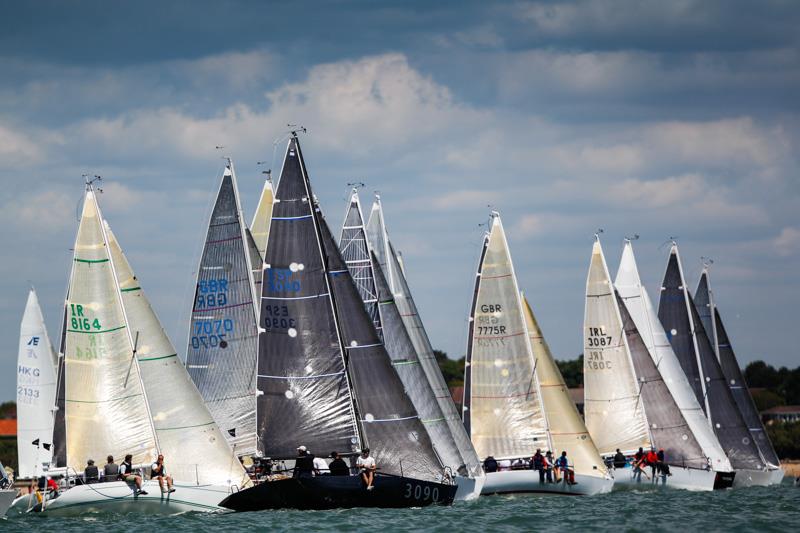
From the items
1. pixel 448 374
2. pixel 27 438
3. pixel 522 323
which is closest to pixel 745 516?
pixel 522 323

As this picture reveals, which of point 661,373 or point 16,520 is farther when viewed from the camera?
point 661,373

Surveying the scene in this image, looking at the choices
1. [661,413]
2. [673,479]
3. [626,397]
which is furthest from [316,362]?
[661,413]

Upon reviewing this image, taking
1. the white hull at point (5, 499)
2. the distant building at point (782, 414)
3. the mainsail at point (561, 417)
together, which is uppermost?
the distant building at point (782, 414)

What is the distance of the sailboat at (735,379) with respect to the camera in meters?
57.1

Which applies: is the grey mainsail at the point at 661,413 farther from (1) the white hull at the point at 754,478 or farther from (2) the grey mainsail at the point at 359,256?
(2) the grey mainsail at the point at 359,256

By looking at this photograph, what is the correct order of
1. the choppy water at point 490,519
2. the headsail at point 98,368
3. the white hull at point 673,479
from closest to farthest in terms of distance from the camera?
the choppy water at point 490,519 → the headsail at point 98,368 → the white hull at point 673,479

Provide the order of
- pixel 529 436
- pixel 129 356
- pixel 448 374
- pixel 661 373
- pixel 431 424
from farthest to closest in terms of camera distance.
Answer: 1. pixel 448 374
2. pixel 661 373
3. pixel 529 436
4. pixel 431 424
5. pixel 129 356

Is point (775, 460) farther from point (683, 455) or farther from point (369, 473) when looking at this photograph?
point (369, 473)

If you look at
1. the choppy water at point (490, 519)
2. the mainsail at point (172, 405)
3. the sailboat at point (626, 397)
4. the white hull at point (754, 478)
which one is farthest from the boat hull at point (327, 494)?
the white hull at point (754, 478)

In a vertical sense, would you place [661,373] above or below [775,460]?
above

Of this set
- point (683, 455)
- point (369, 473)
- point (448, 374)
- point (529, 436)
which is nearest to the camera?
point (369, 473)

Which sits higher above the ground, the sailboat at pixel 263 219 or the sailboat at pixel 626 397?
the sailboat at pixel 263 219

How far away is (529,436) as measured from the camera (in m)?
46.1

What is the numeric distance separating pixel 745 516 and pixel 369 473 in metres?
9.12
